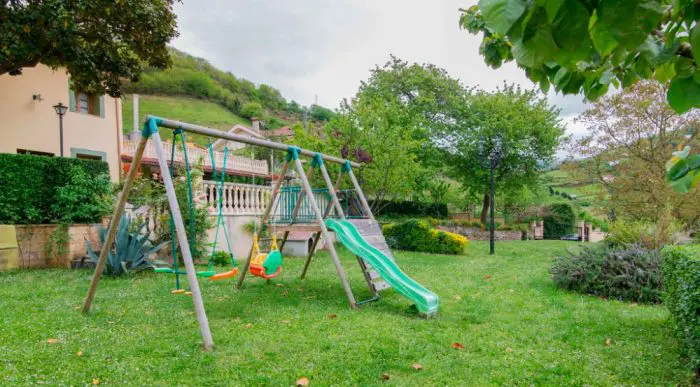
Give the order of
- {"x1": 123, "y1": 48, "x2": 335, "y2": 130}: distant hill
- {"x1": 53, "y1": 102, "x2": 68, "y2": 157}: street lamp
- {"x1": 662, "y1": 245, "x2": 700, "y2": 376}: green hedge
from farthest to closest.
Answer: {"x1": 123, "y1": 48, "x2": 335, "y2": 130}: distant hill → {"x1": 53, "y1": 102, "x2": 68, "y2": 157}: street lamp → {"x1": 662, "y1": 245, "x2": 700, "y2": 376}: green hedge

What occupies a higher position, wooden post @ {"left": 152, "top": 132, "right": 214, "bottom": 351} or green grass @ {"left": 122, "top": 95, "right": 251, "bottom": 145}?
green grass @ {"left": 122, "top": 95, "right": 251, "bottom": 145}

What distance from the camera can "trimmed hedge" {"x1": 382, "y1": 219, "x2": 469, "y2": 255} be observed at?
14.0m

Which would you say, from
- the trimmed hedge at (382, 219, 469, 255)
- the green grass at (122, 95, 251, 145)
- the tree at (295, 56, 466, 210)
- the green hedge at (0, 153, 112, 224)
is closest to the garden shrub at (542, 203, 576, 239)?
the tree at (295, 56, 466, 210)

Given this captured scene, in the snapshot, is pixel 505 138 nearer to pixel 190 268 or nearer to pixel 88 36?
pixel 88 36

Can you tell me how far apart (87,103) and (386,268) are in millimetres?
14396

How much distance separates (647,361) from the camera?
382cm

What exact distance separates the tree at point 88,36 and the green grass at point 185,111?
36626 mm

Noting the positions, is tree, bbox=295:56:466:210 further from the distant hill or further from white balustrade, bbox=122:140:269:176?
the distant hill

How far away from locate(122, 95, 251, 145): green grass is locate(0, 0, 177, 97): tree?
36.6 m

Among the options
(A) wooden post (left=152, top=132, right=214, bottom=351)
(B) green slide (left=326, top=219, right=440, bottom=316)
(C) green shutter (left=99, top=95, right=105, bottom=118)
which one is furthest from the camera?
(C) green shutter (left=99, top=95, right=105, bottom=118)

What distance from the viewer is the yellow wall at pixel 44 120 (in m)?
12.3

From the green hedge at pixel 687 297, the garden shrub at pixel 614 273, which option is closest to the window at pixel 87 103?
the garden shrub at pixel 614 273

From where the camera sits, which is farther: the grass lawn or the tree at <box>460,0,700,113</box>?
the grass lawn

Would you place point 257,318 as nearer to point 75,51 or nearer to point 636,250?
point 636,250
